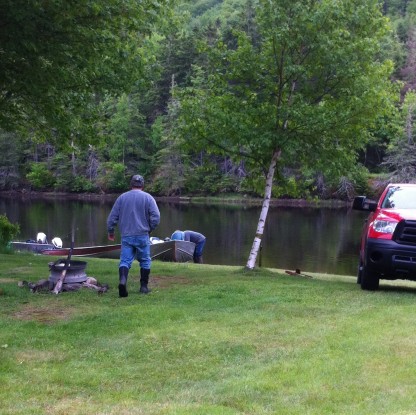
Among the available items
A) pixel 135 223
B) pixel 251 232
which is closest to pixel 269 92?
pixel 135 223

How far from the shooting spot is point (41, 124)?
52.9 feet

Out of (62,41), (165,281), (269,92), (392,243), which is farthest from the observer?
(269,92)

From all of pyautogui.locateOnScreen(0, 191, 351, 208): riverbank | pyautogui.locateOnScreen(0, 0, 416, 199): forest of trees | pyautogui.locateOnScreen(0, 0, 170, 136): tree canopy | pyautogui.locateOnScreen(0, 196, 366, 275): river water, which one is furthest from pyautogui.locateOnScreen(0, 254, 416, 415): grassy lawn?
pyautogui.locateOnScreen(0, 191, 351, 208): riverbank

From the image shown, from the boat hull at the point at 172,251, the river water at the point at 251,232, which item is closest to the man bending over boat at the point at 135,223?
the river water at the point at 251,232

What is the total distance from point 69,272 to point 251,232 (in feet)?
98.5

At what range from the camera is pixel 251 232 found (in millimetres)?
39688

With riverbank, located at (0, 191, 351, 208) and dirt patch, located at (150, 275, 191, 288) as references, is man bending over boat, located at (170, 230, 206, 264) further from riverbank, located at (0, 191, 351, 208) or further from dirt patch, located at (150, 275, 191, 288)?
riverbank, located at (0, 191, 351, 208)

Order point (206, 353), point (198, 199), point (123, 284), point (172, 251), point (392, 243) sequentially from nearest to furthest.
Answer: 1. point (206, 353)
2. point (123, 284)
3. point (392, 243)
4. point (172, 251)
5. point (198, 199)

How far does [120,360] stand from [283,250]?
2599cm

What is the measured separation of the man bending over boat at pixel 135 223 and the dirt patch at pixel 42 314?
Answer: 1.45 m

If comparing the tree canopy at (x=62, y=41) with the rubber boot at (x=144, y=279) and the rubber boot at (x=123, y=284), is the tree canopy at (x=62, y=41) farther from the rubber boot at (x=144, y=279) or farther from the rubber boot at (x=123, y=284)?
the rubber boot at (x=144, y=279)

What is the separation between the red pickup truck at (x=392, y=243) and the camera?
10242mm

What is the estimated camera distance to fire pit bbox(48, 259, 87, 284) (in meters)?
9.98

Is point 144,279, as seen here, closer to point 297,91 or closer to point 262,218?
point 262,218
